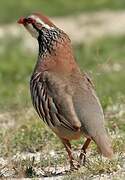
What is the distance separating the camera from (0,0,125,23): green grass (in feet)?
83.5

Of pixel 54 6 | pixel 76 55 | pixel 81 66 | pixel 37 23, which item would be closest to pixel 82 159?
pixel 37 23

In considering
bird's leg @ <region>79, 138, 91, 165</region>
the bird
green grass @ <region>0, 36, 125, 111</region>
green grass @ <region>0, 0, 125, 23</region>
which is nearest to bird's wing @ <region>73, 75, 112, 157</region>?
the bird

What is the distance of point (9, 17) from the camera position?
24562mm

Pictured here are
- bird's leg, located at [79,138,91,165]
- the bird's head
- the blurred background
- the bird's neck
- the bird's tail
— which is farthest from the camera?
the blurred background

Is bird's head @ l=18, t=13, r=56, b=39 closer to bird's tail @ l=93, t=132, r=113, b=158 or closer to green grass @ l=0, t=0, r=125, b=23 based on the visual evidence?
bird's tail @ l=93, t=132, r=113, b=158

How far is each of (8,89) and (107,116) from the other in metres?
4.66

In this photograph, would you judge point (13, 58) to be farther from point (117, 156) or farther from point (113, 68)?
point (117, 156)

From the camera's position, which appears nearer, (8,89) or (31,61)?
(8,89)

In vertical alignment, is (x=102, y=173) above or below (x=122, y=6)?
below

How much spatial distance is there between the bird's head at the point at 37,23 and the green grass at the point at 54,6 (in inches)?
614

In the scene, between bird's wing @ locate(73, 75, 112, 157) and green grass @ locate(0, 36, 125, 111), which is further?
green grass @ locate(0, 36, 125, 111)

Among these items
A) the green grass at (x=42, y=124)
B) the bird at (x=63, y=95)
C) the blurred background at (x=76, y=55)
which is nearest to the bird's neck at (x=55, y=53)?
the bird at (x=63, y=95)

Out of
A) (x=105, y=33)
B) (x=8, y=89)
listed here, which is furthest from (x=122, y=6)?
(x=8, y=89)

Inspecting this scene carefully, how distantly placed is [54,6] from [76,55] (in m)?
7.67
